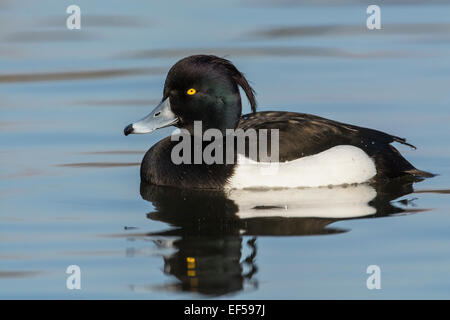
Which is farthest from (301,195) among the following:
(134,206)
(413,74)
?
(413,74)

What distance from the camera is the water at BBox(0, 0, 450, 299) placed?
6.91 meters

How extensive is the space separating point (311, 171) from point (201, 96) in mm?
1062

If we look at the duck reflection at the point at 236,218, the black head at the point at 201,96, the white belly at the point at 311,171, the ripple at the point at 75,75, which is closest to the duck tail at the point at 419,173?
the duck reflection at the point at 236,218

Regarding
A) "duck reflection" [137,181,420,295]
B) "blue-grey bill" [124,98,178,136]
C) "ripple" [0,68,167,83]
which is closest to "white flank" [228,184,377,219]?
"duck reflection" [137,181,420,295]

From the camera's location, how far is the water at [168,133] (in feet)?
22.7

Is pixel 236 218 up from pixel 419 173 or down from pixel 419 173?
down

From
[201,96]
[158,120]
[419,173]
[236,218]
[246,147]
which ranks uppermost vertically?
[201,96]

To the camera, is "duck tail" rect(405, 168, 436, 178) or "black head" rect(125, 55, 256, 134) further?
"duck tail" rect(405, 168, 436, 178)

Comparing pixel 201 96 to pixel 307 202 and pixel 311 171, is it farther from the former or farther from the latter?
pixel 307 202

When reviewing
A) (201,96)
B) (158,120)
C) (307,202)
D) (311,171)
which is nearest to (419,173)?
(311,171)

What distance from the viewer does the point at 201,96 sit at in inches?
360

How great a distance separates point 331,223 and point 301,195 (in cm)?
95

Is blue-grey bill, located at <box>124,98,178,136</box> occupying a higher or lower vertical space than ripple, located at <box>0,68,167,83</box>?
lower

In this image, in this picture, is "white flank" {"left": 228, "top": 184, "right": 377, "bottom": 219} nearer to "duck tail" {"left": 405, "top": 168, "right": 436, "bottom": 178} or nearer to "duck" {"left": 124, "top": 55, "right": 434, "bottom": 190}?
"duck" {"left": 124, "top": 55, "right": 434, "bottom": 190}
